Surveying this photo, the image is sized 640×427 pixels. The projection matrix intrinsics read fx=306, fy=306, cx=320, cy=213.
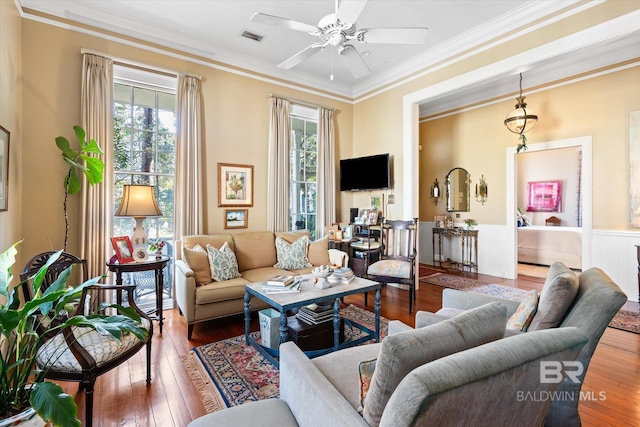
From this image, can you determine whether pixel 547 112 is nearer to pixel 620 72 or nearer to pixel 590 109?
pixel 590 109

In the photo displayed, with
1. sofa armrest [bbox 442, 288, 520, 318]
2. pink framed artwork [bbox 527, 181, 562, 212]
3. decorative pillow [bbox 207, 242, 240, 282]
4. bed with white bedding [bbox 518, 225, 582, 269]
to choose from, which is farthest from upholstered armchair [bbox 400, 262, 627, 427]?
pink framed artwork [bbox 527, 181, 562, 212]

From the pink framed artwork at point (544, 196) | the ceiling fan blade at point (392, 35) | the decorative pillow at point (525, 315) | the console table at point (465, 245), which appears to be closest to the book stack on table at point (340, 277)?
the decorative pillow at point (525, 315)

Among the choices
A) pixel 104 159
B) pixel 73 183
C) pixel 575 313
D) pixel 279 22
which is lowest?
pixel 575 313

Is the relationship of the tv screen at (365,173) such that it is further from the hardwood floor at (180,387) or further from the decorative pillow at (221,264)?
the hardwood floor at (180,387)

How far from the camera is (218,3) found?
10.8 feet

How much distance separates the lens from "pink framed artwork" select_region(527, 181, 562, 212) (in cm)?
793

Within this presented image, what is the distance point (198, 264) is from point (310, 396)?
252 centimetres

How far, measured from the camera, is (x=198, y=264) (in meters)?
3.33

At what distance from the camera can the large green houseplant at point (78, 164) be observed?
3.08 meters

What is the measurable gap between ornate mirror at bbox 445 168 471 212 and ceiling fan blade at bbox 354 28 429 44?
165 inches

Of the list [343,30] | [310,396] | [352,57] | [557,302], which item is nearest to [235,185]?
[352,57]

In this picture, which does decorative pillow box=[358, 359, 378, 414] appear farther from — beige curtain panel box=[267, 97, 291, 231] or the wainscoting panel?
the wainscoting panel

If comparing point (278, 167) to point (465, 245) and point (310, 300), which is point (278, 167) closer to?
point (310, 300)

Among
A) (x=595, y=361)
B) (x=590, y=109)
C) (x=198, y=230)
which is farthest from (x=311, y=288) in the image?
(x=590, y=109)
